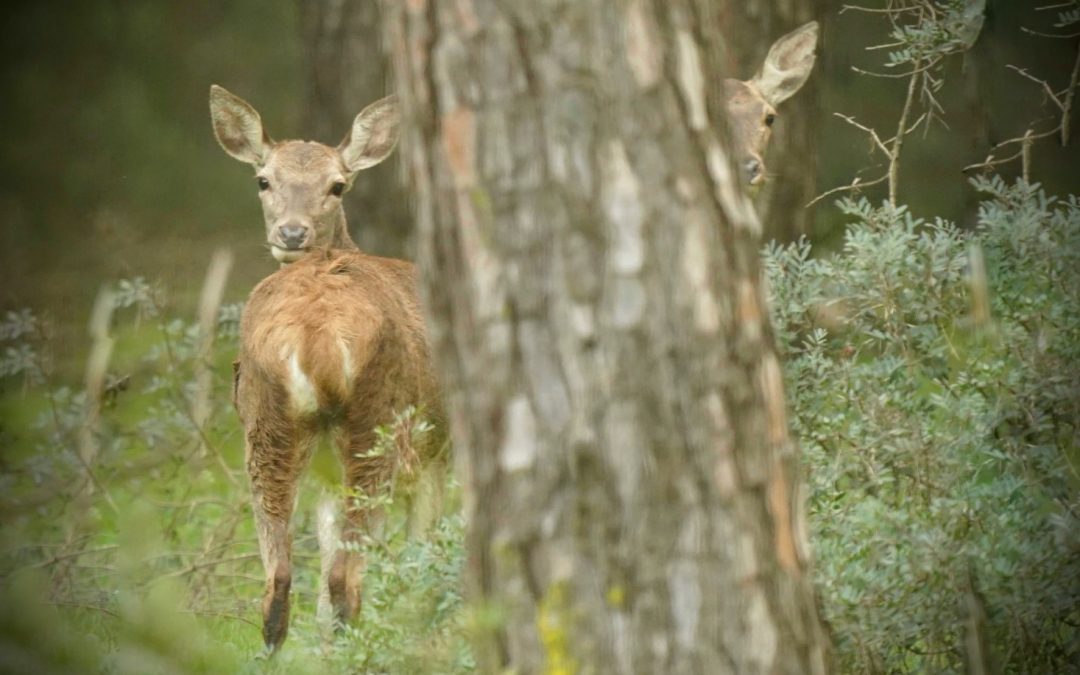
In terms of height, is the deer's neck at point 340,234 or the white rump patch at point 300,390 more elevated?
the deer's neck at point 340,234

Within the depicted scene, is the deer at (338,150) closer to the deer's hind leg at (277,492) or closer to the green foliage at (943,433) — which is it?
the deer's hind leg at (277,492)

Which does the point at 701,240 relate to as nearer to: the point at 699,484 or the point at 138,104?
the point at 699,484

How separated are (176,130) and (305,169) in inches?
230

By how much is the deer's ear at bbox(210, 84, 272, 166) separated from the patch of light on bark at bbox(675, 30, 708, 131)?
176 inches

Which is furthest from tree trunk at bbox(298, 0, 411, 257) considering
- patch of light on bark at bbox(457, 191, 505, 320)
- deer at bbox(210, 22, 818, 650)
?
patch of light on bark at bbox(457, 191, 505, 320)

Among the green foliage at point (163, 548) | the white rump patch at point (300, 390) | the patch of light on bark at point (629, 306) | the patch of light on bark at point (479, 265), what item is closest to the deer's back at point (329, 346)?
the white rump patch at point (300, 390)

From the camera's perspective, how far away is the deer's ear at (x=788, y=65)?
23.6 feet

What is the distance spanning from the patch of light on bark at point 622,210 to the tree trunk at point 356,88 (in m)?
5.22

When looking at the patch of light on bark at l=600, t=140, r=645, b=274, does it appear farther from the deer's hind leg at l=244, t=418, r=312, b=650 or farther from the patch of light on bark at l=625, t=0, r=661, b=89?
the deer's hind leg at l=244, t=418, r=312, b=650

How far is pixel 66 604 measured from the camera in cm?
536

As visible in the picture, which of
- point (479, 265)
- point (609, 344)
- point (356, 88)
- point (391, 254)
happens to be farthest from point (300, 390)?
point (356, 88)

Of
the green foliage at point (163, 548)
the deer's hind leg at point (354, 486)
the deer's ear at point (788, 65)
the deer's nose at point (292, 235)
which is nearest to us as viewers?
the green foliage at point (163, 548)

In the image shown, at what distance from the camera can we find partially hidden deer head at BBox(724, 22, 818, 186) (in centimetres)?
707

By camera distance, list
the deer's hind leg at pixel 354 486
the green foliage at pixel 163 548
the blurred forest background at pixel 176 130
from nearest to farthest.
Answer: the green foliage at pixel 163 548 < the deer's hind leg at pixel 354 486 < the blurred forest background at pixel 176 130
